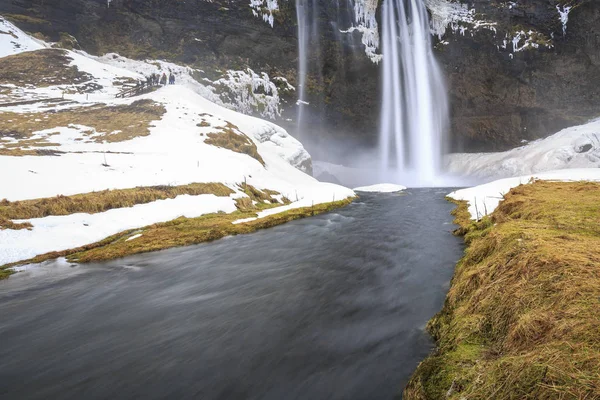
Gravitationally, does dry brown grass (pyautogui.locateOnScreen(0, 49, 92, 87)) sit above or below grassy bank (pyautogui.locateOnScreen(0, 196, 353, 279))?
above

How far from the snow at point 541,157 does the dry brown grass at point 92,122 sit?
5898 centimetres

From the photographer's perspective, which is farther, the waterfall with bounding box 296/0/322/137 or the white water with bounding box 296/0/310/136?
the white water with bounding box 296/0/310/136

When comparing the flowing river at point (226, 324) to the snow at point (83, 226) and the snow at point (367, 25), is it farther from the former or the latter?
the snow at point (367, 25)

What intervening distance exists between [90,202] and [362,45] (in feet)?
189

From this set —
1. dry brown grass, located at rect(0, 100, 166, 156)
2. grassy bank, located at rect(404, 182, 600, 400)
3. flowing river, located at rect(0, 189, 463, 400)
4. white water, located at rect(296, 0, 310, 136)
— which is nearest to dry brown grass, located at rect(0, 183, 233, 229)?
flowing river, located at rect(0, 189, 463, 400)

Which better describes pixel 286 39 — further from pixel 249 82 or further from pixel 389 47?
pixel 389 47

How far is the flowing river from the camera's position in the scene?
16.4 ft

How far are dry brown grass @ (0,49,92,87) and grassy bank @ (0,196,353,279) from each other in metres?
44.0

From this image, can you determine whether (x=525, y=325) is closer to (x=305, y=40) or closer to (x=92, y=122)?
(x=92, y=122)

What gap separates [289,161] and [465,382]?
4385 cm

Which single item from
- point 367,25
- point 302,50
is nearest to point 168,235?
point 302,50

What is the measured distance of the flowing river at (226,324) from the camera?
16.4 feet

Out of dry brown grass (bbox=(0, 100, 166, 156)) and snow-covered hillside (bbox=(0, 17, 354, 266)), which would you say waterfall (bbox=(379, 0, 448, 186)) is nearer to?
snow-covered hillside (bbox=(0, 17, 354, 266))

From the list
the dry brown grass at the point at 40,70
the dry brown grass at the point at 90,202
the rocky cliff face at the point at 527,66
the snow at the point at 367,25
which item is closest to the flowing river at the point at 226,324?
the dry brown grass at the point at 90,202
